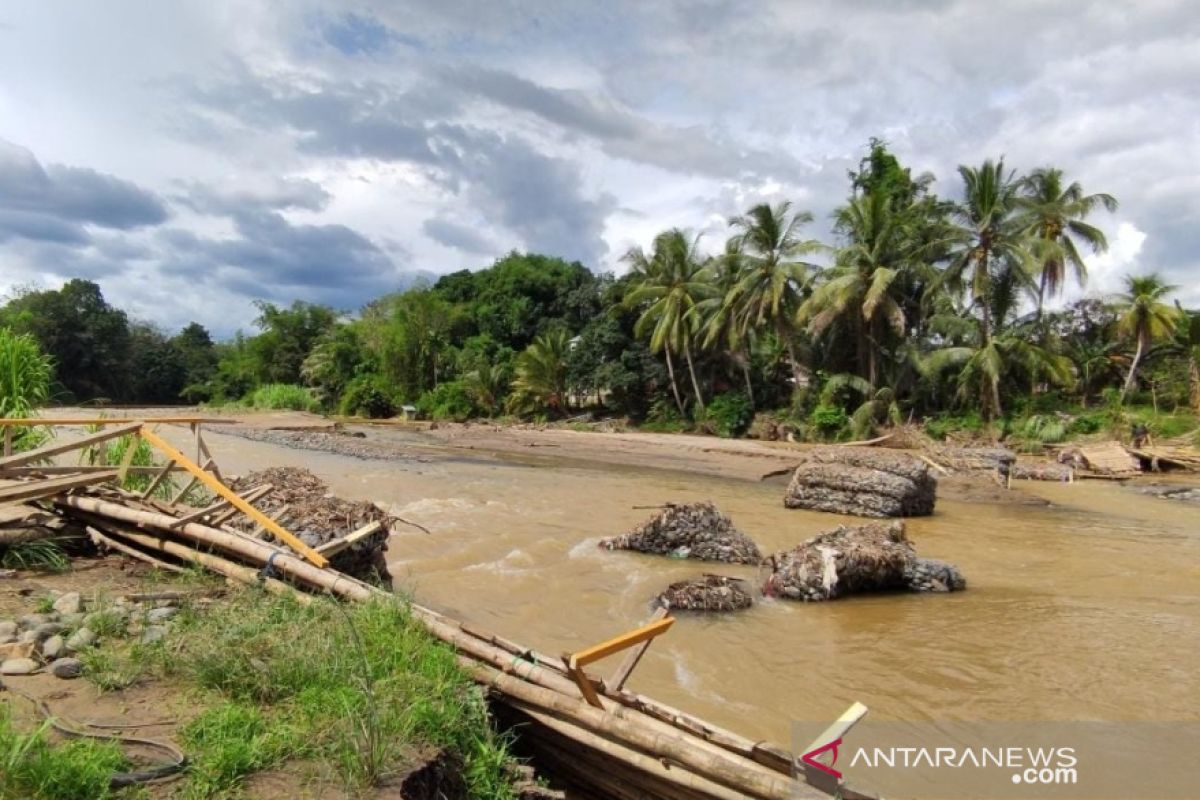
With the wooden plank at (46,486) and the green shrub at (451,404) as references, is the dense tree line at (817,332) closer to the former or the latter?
the green shrub at (451,404)

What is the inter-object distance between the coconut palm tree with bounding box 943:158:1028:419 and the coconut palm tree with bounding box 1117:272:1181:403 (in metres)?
5.72

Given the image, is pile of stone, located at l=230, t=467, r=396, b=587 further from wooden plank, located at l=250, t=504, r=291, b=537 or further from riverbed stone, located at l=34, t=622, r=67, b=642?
riverbed stone, located at l=34, t=622, r=67, b=642

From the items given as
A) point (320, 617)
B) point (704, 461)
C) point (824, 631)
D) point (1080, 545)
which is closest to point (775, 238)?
point (704, 461)

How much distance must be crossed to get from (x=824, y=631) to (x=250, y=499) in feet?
18.1

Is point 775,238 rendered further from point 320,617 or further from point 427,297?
point 320,617

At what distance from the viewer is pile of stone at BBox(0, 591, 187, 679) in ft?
12.5

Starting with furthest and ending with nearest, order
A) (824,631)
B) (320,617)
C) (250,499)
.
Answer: (824,631) < (250,499) < (320,617)

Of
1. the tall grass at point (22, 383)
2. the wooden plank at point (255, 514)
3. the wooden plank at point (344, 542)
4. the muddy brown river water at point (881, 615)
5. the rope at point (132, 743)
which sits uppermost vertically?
the tall grass at point (22, 383)

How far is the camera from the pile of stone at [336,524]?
6.41 metres

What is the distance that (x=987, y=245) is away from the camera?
91.6ft

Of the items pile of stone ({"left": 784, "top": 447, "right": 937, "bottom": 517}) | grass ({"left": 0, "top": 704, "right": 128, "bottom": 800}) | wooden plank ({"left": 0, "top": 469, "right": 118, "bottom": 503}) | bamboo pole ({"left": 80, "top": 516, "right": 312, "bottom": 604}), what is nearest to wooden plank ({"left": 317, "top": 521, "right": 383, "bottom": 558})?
bamboo pole ({"left": 80, "top": 516, "right": 312, "bottom": 604})

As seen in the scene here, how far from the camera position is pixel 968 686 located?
591 cm

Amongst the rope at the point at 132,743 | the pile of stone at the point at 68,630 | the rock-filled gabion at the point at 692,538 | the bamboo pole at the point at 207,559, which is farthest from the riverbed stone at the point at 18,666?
the rock-filled gabion at the point at 692,538

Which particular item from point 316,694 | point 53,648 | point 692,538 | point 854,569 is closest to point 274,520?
point 53,648
